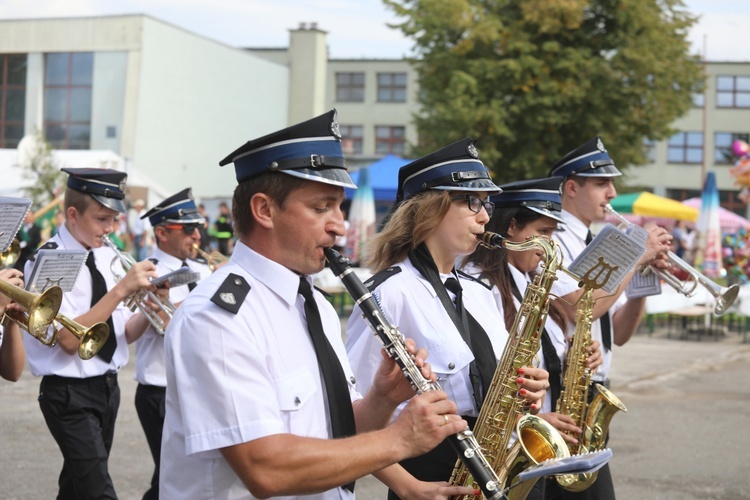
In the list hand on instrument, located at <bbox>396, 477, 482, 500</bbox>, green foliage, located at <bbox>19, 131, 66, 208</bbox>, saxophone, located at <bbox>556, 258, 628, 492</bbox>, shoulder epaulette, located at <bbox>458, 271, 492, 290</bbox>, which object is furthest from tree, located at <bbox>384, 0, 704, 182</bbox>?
hand on instrument, located at <bbox>396, 477, 482, 500</bbox>

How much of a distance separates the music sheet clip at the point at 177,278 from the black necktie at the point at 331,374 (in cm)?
287

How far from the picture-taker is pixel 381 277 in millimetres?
4160

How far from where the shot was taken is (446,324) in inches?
161

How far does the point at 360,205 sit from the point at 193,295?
19350mm

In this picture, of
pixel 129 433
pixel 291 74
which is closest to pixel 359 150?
pixel 291 74

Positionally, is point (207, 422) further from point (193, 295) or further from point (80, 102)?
point (80, 102)

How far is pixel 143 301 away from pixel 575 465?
3.68 metres

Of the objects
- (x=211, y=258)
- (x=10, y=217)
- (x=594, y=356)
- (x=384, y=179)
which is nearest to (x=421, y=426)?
(x=10, y=217)

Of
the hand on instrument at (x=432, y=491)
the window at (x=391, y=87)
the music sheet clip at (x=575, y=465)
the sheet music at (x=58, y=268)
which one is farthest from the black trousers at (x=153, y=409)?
the window at (x=391, y=87)

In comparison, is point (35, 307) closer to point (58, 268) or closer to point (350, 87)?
point (58, 268)

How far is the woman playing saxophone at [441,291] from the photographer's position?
3998 millimetres

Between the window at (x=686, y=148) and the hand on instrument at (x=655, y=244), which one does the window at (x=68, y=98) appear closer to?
the window at (x=686, y=148)

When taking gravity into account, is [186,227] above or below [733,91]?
below

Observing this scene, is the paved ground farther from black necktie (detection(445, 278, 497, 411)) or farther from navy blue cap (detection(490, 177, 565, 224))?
black necktie (detection(445, 278, 497, 411))
